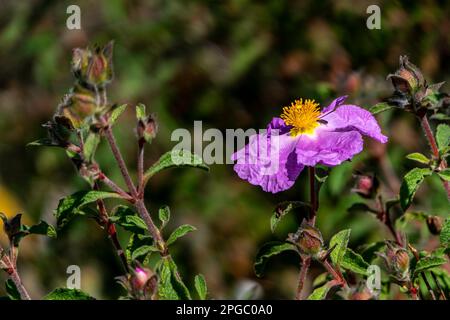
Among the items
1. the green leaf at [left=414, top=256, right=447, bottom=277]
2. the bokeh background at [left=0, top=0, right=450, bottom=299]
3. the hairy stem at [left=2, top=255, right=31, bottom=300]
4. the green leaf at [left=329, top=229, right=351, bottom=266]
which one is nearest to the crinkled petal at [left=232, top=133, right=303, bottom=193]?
the green leaf at [left=329, top=229, right=351, bottom=266]

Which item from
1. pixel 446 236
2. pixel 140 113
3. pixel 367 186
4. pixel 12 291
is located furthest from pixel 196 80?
pixel 446 236

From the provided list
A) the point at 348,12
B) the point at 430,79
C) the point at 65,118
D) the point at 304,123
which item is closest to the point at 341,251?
the point at 304,123

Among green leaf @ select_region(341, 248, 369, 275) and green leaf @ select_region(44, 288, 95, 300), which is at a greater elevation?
green leaf @ select_region(341, 248, 369, 275)

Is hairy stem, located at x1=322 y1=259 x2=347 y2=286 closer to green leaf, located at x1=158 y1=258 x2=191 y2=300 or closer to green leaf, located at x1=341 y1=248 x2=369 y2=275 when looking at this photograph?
green leaf, located at x1=341 y1=248 x2=369 y2=275

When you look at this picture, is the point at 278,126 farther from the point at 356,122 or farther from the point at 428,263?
the point at 428,263

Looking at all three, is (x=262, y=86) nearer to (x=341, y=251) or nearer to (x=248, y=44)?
(x=248, y=44)
